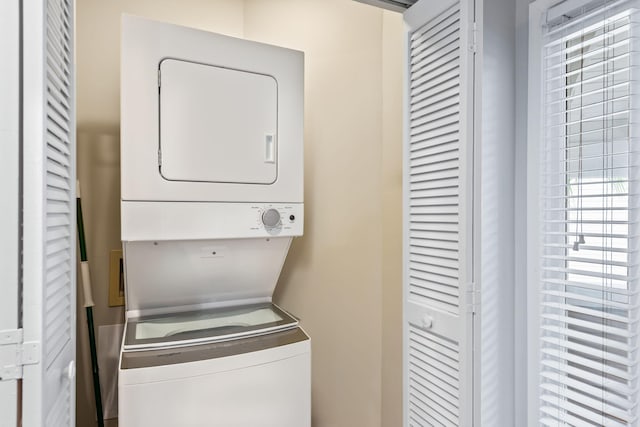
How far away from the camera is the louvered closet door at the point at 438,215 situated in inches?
53.4

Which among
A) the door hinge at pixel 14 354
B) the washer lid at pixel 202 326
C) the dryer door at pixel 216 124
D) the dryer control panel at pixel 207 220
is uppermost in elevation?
the dryer door at pixel 216 124

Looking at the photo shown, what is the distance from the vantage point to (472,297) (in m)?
1.37

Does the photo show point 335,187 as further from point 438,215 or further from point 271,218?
point 438,215

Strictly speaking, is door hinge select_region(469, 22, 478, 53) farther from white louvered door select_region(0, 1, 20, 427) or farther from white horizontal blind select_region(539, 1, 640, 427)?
white louvered door select_region(0, 1, 20, 427)

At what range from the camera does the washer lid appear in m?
1.75

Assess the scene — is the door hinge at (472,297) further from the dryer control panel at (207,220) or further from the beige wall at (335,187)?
the dryer control panel at (207,220)

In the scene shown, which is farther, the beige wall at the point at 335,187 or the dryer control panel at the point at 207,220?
the beige wall at the point at 335,187

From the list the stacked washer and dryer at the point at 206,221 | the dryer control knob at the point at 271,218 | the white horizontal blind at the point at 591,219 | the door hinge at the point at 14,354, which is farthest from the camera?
the dryer control knob at the point at 271,218

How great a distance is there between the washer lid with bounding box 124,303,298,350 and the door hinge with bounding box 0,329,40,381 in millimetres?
786

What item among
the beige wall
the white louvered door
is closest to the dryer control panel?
the beige wall

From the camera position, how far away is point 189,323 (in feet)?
6.44

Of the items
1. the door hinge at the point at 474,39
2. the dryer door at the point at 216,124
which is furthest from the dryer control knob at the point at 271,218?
the door hinge at the point at 474,39

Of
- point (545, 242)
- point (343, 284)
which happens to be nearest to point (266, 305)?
point (343, 284)

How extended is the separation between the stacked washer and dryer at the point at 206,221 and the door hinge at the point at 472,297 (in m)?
0.83
